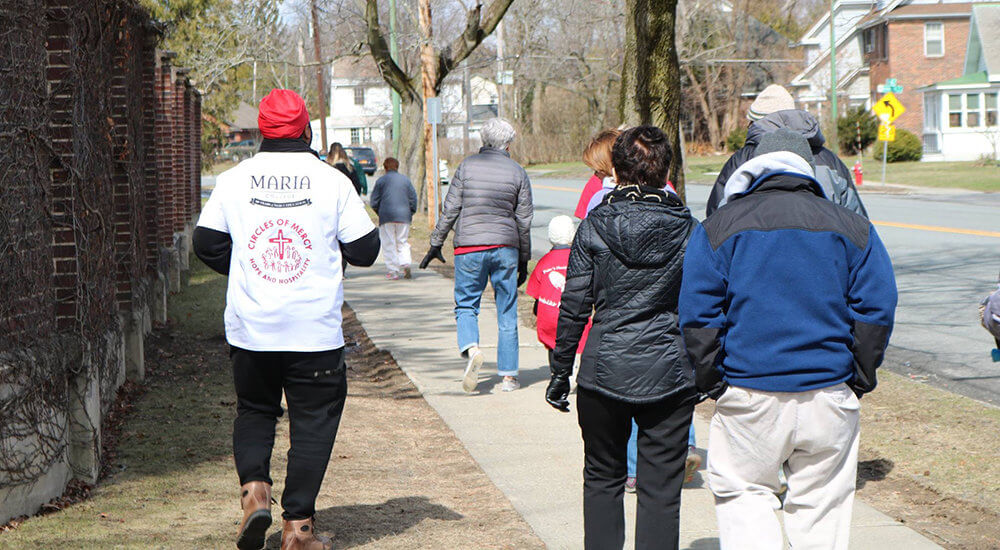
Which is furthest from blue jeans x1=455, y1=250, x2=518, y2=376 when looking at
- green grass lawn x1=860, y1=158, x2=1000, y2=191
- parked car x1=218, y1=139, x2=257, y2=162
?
parked car x1=218, y1=139, x2=257, y2=162

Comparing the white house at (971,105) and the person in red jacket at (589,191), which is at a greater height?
the white house at (971,105)

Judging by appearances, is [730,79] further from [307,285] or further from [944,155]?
[307,285]

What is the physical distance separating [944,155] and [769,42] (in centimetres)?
1898

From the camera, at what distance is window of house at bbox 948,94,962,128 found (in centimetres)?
5181

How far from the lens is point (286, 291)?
451cm

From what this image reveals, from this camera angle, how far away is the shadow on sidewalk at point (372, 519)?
5.12 meters

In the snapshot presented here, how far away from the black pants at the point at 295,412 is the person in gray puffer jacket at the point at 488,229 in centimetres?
344

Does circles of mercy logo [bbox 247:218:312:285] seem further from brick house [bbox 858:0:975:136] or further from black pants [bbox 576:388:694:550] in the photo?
brick house [bbox 858:0:975:136]

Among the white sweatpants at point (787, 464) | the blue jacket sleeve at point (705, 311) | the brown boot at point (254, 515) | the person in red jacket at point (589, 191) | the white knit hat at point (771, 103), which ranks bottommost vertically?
the brown boot at point (254, 515)

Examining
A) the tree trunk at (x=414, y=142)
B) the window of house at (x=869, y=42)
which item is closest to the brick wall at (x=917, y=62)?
the window of house at (x=869, y=42)

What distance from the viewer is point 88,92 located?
7.02m

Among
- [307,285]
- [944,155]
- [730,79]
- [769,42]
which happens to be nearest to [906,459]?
[307,285]

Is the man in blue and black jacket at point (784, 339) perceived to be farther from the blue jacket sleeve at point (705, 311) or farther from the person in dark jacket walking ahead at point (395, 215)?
the person in dark jacket walking ahead at point (395, 215)

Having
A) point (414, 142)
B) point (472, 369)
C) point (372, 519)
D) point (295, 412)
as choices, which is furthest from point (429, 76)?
point (295, 412)
